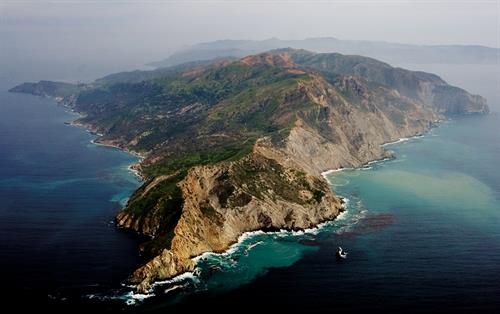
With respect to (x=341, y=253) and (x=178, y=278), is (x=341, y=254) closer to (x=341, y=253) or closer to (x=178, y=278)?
(x=341, y=253)

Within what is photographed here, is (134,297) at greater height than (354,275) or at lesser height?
lesser

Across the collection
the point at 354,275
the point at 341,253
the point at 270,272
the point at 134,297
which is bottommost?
the point at 270,272

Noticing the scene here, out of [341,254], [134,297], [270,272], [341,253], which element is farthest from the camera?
[341,253]

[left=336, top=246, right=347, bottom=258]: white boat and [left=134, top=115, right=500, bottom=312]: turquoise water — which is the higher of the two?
[left=336, top=246, right=347, bottom=258]: white boat

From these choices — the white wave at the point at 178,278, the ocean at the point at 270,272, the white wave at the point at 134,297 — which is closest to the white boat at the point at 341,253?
the ocean at the point at 270,272

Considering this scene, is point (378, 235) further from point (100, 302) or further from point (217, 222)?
point (100, 302)

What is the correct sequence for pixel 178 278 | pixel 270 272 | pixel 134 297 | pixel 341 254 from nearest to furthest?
pixel 134 297, pixel 178 278, pixel 270 272, pixel 341 254

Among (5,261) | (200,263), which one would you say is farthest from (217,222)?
(5,261)

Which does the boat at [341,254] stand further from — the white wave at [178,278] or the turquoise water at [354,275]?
the white wave at [178,278]

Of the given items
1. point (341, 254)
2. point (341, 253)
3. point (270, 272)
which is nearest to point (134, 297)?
point (270, 272)

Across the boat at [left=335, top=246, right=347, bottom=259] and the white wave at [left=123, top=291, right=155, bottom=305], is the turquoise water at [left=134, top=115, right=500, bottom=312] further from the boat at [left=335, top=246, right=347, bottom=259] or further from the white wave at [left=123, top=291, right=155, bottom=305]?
the white wave at [left=123, top=291, right=155, bottom=305]

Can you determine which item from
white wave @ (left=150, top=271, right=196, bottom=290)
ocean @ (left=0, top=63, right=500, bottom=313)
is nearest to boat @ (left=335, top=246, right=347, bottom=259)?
ocean @ (left=0, top=63, right=500, bottom=313)
